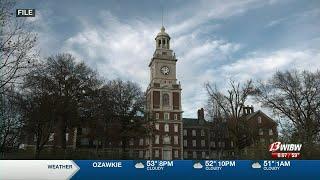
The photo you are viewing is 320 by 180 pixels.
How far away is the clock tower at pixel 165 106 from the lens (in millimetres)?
110750

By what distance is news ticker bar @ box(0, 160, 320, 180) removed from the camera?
18.7 m

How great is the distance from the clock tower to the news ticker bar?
8901 centimetres

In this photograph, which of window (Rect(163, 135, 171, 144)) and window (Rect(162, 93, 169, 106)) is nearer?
window (Rect(163, 135, 171, 144))

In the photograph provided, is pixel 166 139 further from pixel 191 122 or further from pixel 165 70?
pixel 165 70

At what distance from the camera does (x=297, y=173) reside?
20.3 m

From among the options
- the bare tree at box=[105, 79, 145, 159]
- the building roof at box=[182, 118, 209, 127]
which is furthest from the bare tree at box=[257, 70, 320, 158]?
the building roof at box=[182, 118, 209, 127]

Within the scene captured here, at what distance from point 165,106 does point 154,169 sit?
9461cm

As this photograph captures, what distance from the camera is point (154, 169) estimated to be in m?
19.5

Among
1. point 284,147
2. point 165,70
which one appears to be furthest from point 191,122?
point 284,147

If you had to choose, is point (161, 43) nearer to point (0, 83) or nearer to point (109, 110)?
point (109, 110)

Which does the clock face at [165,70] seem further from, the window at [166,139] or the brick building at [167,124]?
the window at [166,139]

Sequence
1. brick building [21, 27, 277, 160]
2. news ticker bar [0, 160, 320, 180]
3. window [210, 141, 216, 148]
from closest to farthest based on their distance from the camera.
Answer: news ticker bar [0, 160, 320, 180], brick building [21, 27, 277, 160], window [210, 141, 216, 148]

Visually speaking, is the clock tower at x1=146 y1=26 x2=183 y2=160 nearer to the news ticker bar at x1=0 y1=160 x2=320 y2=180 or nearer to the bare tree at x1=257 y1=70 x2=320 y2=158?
the bare tree at x1=257 y1=70 x2=320 y2=158

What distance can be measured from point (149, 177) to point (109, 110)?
55441mm
